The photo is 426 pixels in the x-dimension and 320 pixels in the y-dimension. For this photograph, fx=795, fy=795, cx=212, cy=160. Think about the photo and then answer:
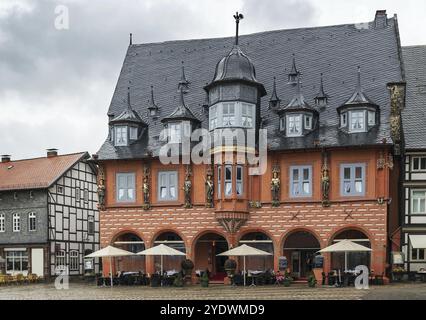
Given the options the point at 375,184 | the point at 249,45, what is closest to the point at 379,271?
the point at 375,184

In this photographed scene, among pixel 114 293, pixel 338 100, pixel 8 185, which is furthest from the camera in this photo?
pixel 8 185

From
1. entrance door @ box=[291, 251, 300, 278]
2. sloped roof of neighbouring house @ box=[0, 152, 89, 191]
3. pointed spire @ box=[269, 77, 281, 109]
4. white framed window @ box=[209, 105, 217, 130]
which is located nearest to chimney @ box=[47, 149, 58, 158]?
sloped roof of neighbouring house @ box=[0, 152, 89, 191]

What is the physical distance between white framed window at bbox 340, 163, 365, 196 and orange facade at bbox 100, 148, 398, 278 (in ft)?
0.62

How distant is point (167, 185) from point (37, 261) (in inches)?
551

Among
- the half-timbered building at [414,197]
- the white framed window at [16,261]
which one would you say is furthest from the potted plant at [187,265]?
the white framed window at [16,261]

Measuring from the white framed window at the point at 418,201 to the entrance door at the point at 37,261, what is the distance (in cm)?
2448

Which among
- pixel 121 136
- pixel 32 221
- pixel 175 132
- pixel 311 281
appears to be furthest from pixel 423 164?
pixel 32 221

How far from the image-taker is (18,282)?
158ft

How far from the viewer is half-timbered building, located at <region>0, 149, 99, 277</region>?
53.5 metres

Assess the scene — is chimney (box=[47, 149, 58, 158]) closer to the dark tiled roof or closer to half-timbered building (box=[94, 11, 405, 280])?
half-timbered building (box=[94, 11, 405, 280])

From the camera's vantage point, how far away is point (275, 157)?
139 feet

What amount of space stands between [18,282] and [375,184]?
22.4m
